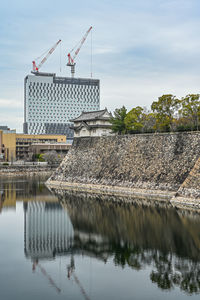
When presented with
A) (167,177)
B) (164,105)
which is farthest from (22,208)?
(164,105)

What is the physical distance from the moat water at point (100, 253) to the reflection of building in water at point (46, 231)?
5 centimetres

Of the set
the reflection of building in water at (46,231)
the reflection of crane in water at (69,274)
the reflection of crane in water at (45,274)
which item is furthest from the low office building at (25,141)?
the reflection of crane in water at (69,274)

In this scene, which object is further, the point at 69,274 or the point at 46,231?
the point at 46,231

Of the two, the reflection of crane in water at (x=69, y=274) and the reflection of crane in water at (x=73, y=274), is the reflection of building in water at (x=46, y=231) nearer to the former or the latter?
the reflection of crane in water at (x=69, y=274)

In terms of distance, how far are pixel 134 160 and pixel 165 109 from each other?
36.9 ft

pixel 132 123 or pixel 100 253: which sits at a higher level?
pixel 132 123

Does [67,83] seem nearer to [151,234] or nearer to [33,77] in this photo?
[33,77]

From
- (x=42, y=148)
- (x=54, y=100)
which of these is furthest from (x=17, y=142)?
(x=54, y=100)

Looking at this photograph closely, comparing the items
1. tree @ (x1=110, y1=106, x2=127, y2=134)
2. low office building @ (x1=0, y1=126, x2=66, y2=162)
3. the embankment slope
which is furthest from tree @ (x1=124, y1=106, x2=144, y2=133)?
low office building @ (x1=0, y1=126, x2=66, y2=162)

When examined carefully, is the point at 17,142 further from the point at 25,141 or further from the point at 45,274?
the point at 45,274

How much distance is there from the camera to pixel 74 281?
15.1 meters

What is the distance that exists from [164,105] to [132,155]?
34.3ft

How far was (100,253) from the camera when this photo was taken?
61.8 ft

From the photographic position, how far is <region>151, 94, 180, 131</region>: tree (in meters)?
49.2
